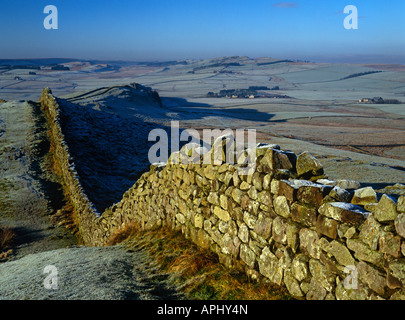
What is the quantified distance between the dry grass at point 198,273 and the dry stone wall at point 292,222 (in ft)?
0.51

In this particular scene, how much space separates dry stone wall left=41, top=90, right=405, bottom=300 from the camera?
137 inches

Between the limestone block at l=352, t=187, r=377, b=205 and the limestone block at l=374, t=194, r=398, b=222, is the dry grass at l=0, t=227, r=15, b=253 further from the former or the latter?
the limestone block at l=374, t=194, r=398, b=222

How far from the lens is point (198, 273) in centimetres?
580

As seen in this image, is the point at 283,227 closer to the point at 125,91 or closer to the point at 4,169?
the point at 4,169

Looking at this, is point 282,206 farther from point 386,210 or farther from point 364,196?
point 386,210

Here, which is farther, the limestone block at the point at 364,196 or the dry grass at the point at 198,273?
the dry grass at the point at 198,273

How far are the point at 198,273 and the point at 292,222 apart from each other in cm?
206

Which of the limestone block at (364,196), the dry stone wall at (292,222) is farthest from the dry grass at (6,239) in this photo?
the limestone block at (364,196)

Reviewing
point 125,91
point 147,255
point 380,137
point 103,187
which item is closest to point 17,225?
point 103,187

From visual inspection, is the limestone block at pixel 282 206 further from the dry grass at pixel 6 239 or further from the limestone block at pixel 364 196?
the dry grass at pixel 6 239

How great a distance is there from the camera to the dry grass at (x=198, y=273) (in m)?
4.81

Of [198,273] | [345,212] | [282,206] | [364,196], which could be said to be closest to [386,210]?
[345,212]

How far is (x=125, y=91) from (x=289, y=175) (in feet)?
225

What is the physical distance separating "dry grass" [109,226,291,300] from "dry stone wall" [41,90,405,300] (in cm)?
16
